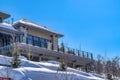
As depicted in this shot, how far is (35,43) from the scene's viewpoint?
3806cm

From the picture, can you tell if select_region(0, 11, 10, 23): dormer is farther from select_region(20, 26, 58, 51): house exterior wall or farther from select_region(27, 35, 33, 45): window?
select_region(27, 35, 33, 45): window

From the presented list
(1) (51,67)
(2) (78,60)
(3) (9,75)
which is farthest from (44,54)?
(3) (9,75)

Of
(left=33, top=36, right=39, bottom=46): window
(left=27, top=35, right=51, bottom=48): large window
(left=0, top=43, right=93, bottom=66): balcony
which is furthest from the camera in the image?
(left=33, top=36, right=39, bottom=46): window

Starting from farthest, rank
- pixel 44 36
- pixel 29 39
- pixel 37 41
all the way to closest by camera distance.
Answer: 1. pixel 44 36
2. pixel 37 41
3. pixel 29 39

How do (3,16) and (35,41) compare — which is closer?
(3,16)

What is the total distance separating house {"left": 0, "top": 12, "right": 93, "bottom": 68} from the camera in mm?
33656

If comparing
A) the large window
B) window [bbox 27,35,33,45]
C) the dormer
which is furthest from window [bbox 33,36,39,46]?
the dormer

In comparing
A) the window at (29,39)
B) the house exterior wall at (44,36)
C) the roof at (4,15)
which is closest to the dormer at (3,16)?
the roof at (4,15)

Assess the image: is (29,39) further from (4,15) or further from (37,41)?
(4,15)

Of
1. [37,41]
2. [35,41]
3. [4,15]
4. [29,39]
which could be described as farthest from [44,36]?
[4,15]

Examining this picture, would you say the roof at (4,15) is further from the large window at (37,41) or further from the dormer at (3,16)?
the large window at (37,41)

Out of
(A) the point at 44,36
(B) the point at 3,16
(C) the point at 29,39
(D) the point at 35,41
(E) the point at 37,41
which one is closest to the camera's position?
(B) the point at 3,16

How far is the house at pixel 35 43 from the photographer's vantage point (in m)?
33.7

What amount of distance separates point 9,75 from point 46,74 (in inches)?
126
